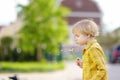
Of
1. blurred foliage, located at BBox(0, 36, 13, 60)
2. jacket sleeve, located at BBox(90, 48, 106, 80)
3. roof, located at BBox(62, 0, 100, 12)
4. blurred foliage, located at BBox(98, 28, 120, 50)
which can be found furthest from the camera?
roof, located at BBox(62, 0, 100, 12)

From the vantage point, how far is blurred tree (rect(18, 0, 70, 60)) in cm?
3058

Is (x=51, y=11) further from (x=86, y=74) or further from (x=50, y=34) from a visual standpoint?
(x=86, y=74)

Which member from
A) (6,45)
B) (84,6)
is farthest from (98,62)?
(84,6)

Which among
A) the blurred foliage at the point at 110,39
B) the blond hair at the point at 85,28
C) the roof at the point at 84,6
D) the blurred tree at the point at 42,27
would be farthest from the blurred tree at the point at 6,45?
the roof at the point at 84,6

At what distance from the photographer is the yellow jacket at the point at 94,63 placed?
472 centimetres

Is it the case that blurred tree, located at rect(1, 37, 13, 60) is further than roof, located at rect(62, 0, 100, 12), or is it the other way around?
roof, located at rect(62, 0, 100, 12)

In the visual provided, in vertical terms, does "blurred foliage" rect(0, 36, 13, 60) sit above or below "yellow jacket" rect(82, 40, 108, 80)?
above

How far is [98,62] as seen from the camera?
4.75 m

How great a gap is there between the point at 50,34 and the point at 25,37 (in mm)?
1653

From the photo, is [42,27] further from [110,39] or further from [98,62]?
[110,39]

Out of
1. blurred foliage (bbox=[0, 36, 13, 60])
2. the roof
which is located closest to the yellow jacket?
blurred foliage (bbox=[0, 36, 13, 60])

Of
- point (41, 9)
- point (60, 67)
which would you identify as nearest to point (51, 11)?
point (41, 9)

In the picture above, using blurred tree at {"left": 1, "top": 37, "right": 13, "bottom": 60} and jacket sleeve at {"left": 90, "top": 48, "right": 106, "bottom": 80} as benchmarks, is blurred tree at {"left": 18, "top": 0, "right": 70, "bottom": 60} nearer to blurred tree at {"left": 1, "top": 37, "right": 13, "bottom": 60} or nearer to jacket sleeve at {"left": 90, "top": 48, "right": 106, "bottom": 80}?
blurred tree at {"left": 1, "top": 37, "right": 13, "bottom": 60}

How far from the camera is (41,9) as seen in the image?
1244 inches
